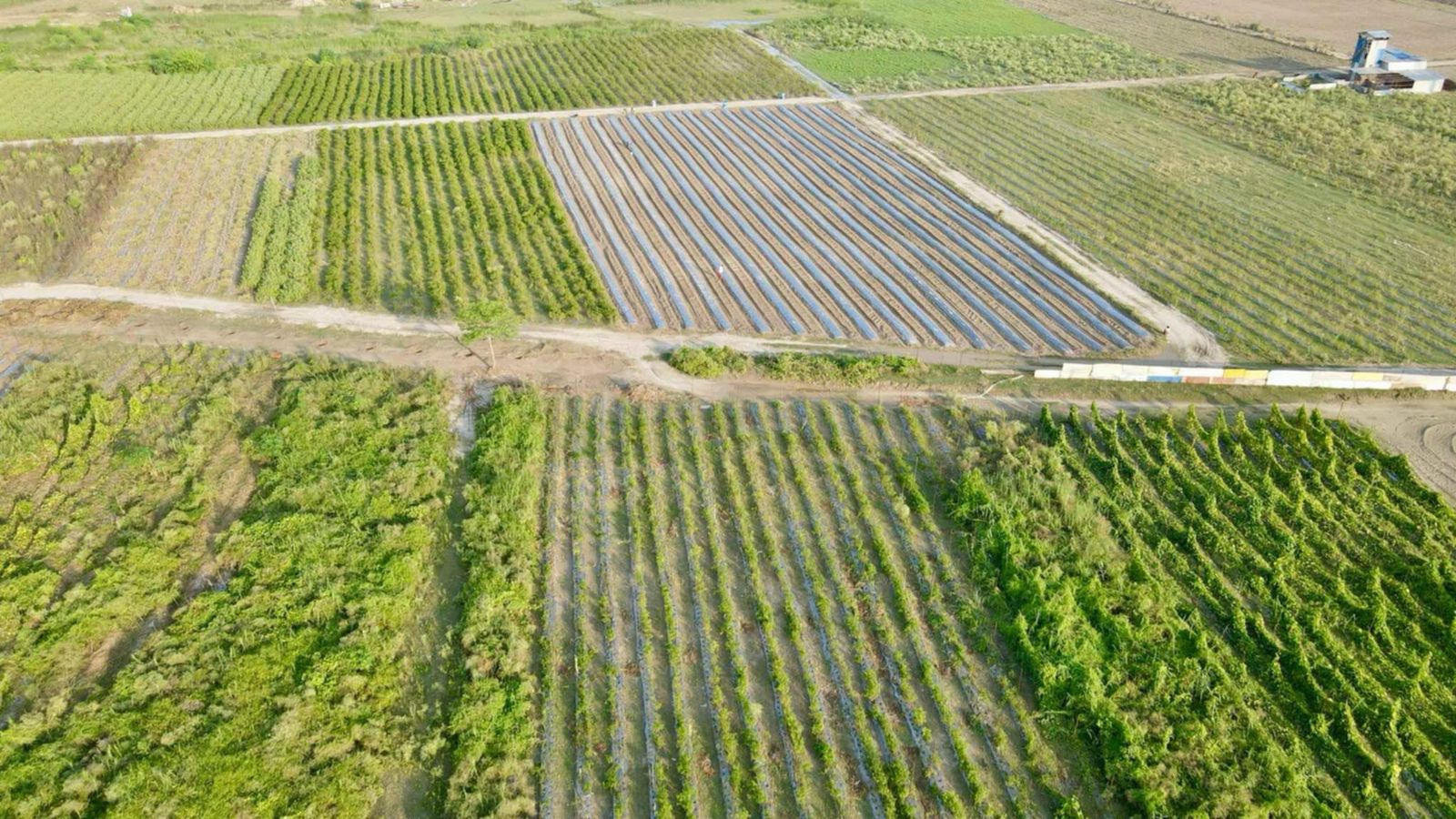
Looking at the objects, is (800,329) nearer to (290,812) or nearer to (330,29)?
(290,812)

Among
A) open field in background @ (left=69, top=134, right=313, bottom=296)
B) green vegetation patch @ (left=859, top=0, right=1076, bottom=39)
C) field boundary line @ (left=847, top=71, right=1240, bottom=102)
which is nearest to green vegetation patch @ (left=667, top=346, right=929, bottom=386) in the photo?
open field in background @ (left=69, top=134, right=313, bottom=296)

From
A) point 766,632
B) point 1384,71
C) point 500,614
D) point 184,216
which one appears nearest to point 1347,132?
point 1384,71

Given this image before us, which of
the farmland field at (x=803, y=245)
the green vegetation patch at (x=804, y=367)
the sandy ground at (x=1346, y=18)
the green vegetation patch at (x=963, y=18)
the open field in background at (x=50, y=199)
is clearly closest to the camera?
the green vegetation patch at (x=804, y=367)

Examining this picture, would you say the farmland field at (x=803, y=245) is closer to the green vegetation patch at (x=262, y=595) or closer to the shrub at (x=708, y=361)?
the shrub at (x=708, y=361)

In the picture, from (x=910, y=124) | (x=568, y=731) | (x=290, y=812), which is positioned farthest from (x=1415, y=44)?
(x=290, y=812)

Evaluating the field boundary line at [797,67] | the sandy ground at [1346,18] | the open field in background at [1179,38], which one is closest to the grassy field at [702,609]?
the field boundary line at [797,67]

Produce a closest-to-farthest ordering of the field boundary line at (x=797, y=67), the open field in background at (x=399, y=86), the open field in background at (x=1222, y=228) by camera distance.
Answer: the open field in background at (x=1222, y=228) → the open field in background at (x=399, y=86) → the field boundary line at (x=797, y=67)

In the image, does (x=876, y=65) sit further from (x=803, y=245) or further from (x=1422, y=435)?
(x=1422, y=435)
